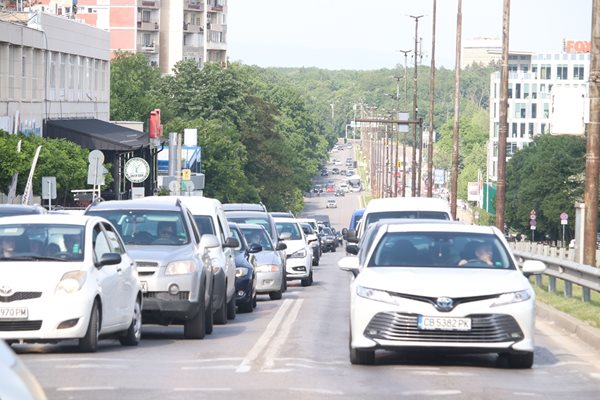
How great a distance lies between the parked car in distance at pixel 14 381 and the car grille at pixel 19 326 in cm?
1016

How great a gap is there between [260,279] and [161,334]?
10048 millimetres

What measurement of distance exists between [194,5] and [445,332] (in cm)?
13820

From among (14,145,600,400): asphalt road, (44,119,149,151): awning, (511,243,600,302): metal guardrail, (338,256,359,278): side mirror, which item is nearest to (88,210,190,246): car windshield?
(14,145,600,400): asphalt road

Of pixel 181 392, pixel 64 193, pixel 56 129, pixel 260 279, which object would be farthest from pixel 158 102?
pixel 181 392

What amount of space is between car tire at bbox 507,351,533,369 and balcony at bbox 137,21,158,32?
12586cm

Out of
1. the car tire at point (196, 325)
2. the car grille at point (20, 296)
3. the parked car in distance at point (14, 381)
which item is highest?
the parked car in distance at point (14, 381)

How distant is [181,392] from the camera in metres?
11.6

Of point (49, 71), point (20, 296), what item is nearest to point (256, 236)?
point (20, 296)

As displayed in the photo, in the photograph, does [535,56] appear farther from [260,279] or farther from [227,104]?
[260,279]

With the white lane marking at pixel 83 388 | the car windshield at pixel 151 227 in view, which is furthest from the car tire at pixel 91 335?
the car windshield at pixel 151 227

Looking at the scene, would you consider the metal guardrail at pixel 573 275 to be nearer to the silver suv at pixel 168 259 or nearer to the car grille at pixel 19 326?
the silver suv at pixel 168 259

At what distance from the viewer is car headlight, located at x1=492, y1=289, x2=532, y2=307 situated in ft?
46.0

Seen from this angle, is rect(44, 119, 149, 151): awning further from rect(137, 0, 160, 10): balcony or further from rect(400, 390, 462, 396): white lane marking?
rect(137, 0, 160, 10): balcony

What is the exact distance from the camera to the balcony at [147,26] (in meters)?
138
